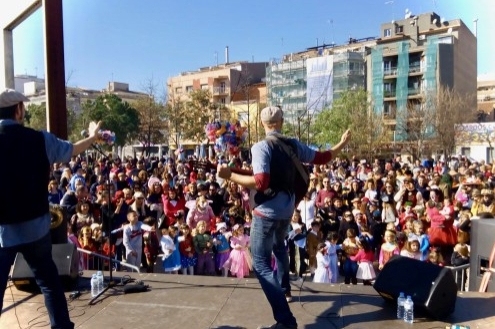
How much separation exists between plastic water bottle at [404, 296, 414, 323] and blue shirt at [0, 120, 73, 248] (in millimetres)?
2876

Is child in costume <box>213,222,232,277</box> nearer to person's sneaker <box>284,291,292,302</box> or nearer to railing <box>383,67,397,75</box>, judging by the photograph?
person's sneaker <box>284,291,292,302</box>

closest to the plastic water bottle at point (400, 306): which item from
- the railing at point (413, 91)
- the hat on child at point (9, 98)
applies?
the hat on child at point (9, 98)

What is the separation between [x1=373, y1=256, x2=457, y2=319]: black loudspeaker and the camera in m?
3.84

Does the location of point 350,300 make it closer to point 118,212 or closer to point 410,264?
point 410,264

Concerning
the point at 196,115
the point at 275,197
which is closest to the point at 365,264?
the point at 275,197

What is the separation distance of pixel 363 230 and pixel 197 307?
5170mm

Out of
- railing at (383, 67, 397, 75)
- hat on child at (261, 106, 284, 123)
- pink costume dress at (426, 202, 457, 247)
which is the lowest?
pink costume dress at (426, 202, 457, 247)

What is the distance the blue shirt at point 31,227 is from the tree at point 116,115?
3970cm

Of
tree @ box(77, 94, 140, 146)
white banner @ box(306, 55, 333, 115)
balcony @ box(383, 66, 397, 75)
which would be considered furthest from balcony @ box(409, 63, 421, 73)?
tree @ box(77, 94, 140, 146)

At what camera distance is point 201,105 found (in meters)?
42.3

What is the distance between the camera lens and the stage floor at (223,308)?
3.89 metres

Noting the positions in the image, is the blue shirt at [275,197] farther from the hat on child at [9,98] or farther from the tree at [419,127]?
the tree at [419,127]

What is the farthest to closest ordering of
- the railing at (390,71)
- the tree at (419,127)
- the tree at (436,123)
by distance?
the railing at (390,71)
the tree at (419,127)
the tree at (436,123)

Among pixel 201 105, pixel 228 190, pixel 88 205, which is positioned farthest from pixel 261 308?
pixel 201 105
